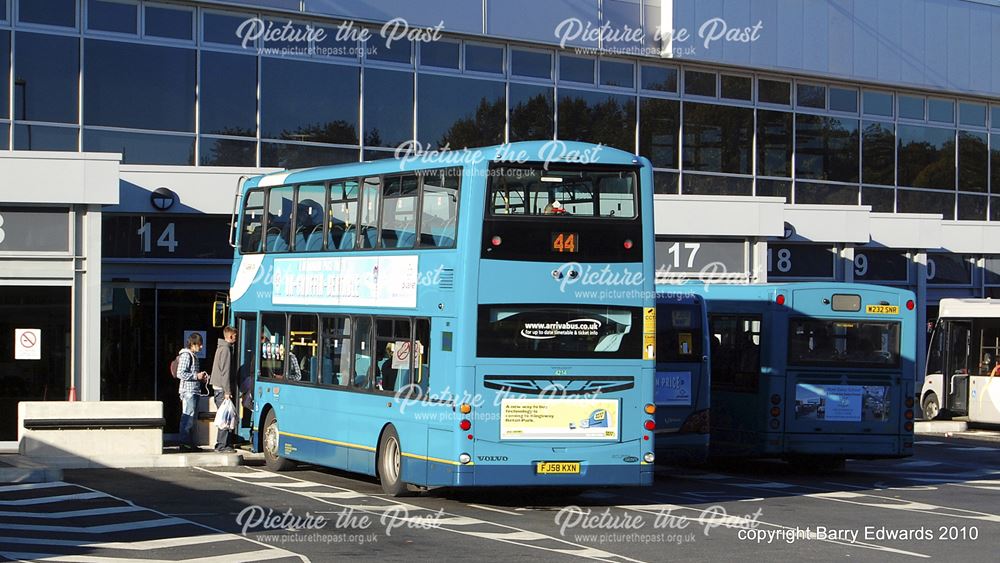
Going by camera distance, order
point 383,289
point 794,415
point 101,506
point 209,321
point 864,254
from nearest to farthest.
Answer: point 101,506, point 383,289, point 794,415, point 209,321, point 864,254

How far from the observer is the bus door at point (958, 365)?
33.5 metres

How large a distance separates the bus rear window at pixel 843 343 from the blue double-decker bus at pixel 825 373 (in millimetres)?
16

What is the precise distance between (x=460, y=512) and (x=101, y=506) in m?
3.99

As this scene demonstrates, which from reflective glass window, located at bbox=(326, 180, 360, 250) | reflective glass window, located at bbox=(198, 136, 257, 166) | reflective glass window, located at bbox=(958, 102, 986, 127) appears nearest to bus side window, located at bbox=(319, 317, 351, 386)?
reflective glass window, located at bbox=(326, 180, 360, 250)

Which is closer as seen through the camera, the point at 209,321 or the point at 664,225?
the point at 209,321

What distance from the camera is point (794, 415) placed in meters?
22.7

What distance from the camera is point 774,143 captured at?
120 ft

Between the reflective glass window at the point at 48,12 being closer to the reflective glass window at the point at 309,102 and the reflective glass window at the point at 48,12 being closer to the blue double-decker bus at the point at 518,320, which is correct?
the reflective glass window at the point at 309,102

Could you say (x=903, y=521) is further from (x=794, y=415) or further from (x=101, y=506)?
(x=101, y=506)

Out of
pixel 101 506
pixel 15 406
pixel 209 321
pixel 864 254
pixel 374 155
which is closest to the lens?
pixel 101 506

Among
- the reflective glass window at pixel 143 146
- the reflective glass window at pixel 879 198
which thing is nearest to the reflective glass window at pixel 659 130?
the reflective glass window at pixel 879 198

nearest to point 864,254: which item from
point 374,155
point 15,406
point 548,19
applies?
point 548,19

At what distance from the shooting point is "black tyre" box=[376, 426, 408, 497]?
1802cm

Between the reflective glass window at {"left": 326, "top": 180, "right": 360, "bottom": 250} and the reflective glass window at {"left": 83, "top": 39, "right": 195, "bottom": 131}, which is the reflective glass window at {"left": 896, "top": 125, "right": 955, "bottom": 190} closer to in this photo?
the reflective glass window at {"left": 83, "top": 39, "right": 195, "bottom": 131}
